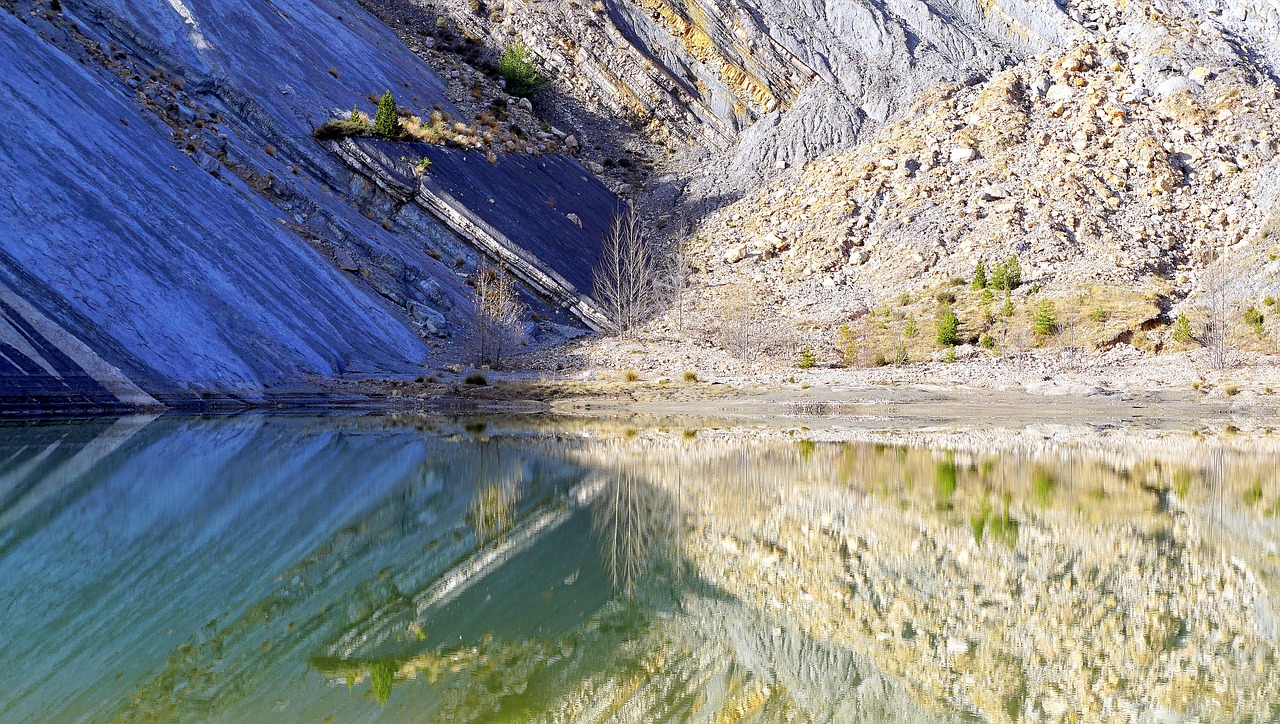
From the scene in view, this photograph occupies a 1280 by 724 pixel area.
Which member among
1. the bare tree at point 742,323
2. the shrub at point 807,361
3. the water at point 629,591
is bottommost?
the water at point 629,591

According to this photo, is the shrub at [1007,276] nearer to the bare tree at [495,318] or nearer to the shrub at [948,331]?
the shrub at [948,331]

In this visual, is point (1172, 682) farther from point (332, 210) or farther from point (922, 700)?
point (332, 210)

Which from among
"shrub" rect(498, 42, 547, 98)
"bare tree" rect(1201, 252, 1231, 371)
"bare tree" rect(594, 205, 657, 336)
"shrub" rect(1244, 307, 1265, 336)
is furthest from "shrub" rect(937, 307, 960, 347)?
"shrub" rect(498, 42, 547, 98)

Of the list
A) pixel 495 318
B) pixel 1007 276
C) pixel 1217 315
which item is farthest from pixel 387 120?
pixel 1217 315

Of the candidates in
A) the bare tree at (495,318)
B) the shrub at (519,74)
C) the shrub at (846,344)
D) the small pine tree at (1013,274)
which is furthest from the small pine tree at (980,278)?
the shrub at (519,74)

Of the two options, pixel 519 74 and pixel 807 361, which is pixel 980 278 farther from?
pixel 519 74
